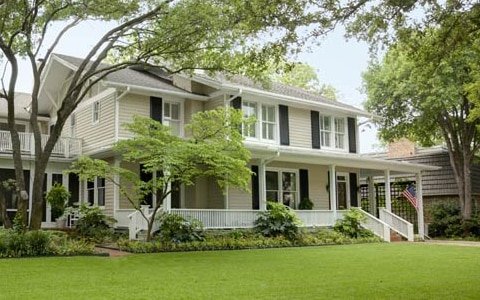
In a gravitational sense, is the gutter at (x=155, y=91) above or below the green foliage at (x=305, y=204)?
above

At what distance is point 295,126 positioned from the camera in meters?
21.8

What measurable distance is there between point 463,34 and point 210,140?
8035mm

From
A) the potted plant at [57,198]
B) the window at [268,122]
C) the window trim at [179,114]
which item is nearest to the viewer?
the potted plant at [57,198]

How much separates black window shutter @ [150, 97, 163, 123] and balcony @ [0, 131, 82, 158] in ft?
11.6

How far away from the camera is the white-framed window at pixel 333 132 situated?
75.0 ft

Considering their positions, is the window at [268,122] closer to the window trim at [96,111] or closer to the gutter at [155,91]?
the gutter at [155,91]

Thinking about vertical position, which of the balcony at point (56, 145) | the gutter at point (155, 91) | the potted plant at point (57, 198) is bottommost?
the potted plant at point (57, 198)

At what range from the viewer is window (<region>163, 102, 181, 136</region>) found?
19281 mm

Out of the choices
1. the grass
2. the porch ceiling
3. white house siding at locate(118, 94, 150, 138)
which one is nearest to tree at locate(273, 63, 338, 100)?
the porch ceiling

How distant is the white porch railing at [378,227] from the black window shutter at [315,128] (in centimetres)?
384

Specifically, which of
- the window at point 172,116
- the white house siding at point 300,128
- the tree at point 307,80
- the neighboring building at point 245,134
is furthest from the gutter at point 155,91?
the tree at point 307,80

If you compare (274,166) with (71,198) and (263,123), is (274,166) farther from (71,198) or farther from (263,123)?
(71,198)

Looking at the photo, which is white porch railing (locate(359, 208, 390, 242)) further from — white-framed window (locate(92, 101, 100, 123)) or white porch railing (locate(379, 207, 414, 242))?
white-framed window (locate(92, 101, 100, 123))

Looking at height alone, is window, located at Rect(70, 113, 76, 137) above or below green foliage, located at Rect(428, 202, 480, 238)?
above
